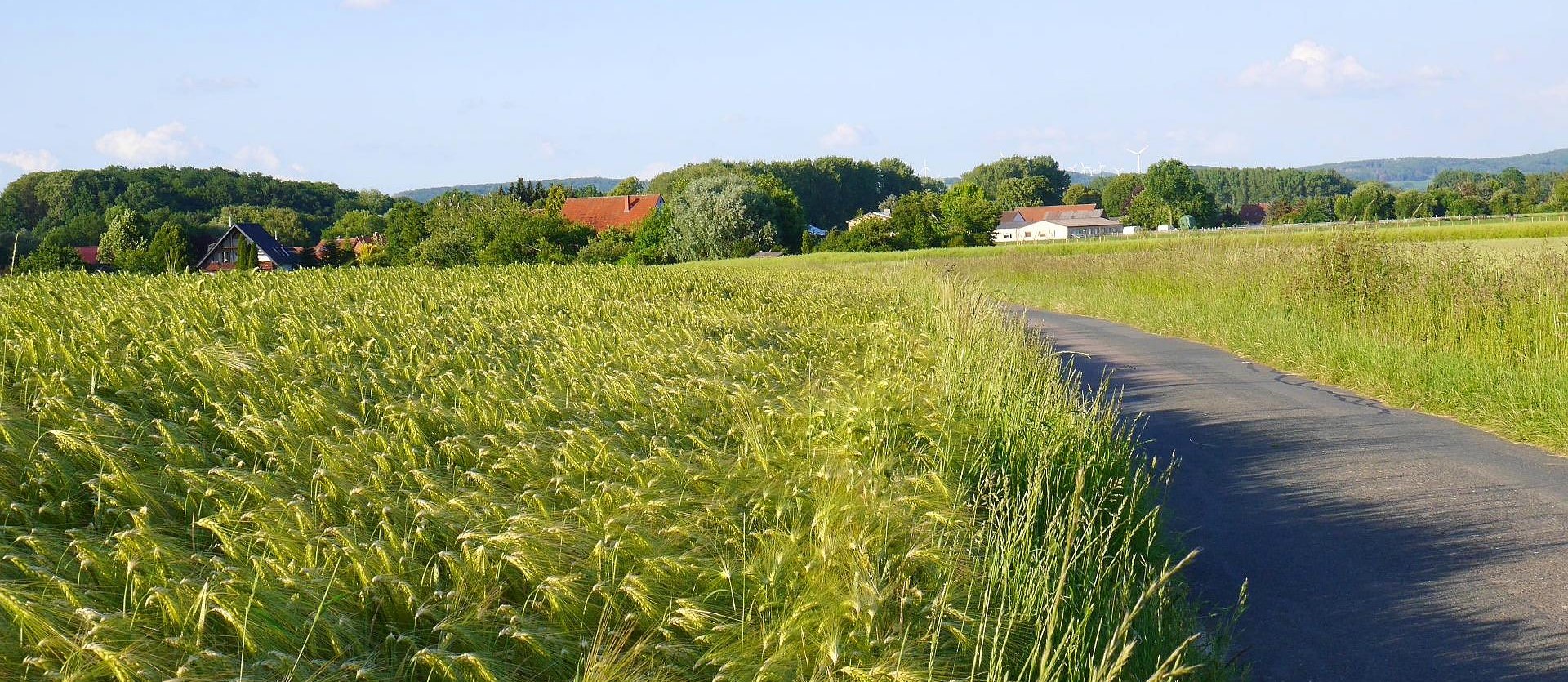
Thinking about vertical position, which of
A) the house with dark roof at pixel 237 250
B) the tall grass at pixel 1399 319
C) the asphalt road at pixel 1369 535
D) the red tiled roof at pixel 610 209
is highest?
the red tiled roof at pixel 610 209

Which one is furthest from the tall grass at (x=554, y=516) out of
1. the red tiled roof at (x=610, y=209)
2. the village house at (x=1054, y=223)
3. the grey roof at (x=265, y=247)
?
the village house at (x=1054, y=223)

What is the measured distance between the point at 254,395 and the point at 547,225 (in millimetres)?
55297

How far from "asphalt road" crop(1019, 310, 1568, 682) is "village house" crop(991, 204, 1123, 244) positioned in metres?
134

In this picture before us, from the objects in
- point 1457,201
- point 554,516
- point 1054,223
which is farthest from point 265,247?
point 1457,201

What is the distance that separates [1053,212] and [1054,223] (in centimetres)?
511

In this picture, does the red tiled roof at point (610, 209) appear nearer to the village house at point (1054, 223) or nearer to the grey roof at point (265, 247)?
the grey roof at point (265, 247)

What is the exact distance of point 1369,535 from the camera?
21.8 ft

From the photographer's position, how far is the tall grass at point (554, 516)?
3441 millimetres

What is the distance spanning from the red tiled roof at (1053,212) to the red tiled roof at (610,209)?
65.0m

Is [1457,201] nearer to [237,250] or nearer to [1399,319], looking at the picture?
[237,250]

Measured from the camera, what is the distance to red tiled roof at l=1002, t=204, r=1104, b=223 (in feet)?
490

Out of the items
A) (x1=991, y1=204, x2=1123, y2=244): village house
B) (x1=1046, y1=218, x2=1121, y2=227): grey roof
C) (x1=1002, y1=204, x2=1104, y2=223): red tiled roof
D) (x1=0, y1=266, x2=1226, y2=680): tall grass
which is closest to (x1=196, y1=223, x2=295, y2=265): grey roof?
(x1=0, y1=266, x2=1226, y2=680): tall grass

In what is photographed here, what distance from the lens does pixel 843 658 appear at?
136 inches

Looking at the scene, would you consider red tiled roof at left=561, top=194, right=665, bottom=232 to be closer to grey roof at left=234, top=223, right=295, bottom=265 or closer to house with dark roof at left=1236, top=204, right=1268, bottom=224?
grey roof at left=234, top=223, right=295, bottom=265
